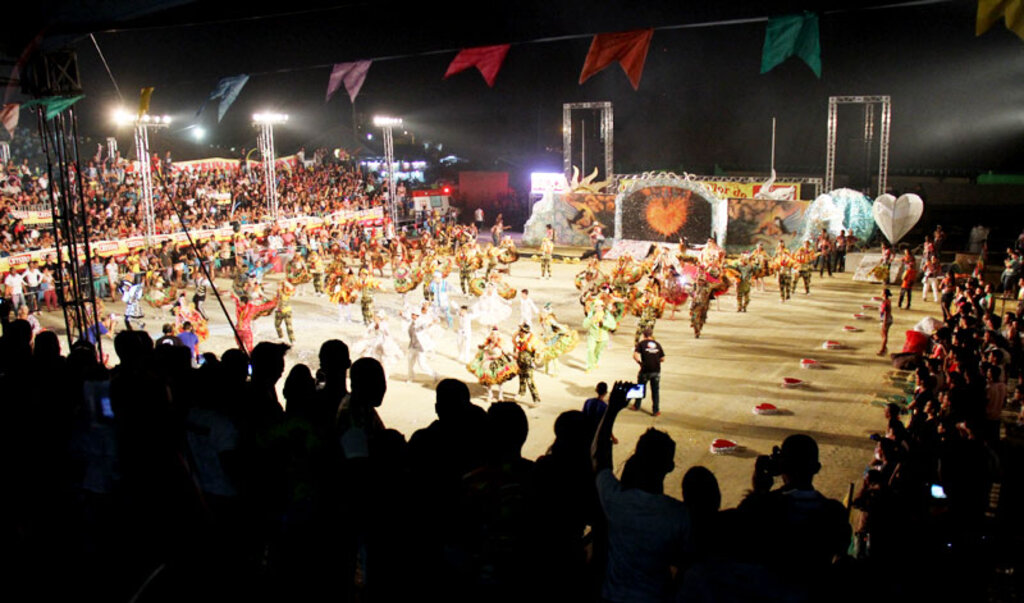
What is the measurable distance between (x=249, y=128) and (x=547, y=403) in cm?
3304

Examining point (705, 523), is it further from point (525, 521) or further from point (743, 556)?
point (525, 521)

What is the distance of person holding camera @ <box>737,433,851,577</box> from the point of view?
3.11 m

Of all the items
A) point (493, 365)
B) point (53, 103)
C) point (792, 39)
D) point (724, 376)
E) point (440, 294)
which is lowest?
point (724, 376)

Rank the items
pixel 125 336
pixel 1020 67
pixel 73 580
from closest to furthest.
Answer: pixel 73 580, pixel 125 336, pixel 1020 67

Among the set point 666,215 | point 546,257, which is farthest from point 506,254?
point 666,215

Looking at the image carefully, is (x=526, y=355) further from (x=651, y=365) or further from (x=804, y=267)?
(x=804, y=267)

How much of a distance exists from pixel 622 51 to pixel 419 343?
575 cm

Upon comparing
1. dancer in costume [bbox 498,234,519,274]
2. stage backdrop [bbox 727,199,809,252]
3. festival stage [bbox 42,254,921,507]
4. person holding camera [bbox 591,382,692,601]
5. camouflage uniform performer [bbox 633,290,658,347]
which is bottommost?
festival stage [bbox 42,254,921,507]

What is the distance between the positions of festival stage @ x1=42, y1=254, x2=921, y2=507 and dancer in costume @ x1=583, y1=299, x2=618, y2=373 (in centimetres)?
31

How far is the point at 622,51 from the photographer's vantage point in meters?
9.33

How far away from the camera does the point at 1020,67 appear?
2797 centimetres

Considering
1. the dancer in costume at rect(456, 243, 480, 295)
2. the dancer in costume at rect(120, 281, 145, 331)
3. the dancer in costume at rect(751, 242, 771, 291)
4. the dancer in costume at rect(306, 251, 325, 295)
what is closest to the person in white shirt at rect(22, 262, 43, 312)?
the dancer in costume at rect(120, 281, 145, 331)

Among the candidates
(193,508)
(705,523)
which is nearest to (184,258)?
(193,508)

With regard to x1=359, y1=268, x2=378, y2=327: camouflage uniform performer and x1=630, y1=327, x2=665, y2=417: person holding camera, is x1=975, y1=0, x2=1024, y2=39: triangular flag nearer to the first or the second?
x1=630, y1=327, x2=665, y2=417: person holding camera
